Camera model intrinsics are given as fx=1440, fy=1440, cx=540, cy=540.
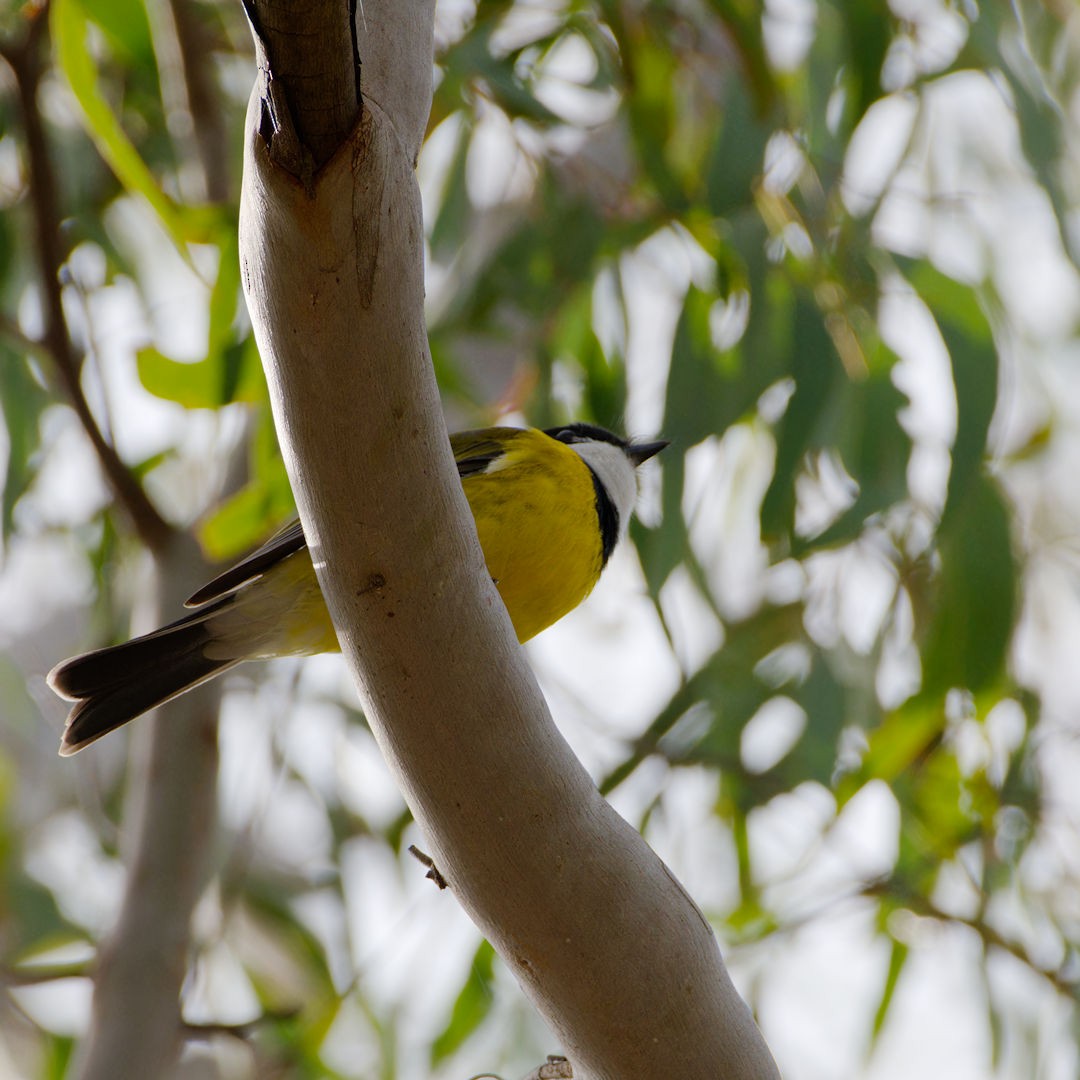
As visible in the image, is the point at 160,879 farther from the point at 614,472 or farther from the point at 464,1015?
the point at 614,472

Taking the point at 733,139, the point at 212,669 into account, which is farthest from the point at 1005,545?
the point at 212,669

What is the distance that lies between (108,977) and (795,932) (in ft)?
4.09

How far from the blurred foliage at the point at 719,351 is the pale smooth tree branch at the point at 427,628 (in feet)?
3.08

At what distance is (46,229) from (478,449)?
0.76 metres

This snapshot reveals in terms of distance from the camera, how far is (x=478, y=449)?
1955 mm

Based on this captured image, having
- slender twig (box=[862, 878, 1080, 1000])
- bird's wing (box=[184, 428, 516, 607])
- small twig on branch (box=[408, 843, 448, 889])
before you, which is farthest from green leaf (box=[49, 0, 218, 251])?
slender twig (box=[862, 878, 1080, 1000])

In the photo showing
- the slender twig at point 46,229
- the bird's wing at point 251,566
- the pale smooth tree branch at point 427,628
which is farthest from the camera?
the slender twig at point 46,229

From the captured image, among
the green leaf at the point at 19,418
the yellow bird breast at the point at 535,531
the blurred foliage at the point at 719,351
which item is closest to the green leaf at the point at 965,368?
the blurred foliage at the point at 719,351

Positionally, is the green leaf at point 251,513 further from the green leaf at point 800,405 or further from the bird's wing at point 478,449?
the green leaf at point 800,405

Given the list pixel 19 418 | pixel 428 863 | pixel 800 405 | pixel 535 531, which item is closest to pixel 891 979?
pixel 800 405

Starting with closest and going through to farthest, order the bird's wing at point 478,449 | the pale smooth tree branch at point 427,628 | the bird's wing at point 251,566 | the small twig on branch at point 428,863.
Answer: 1. the pale smooth tree branch at point 427,628
2. the small twig on branch at point 428,863
3. the bird's wing at point 251,566
4. the bird's wing at point 478,449

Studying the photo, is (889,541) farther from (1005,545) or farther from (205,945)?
(205,945)

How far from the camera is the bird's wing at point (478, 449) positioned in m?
1.88

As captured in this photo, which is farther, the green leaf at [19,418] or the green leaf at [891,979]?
the green leaf at [891,979]
